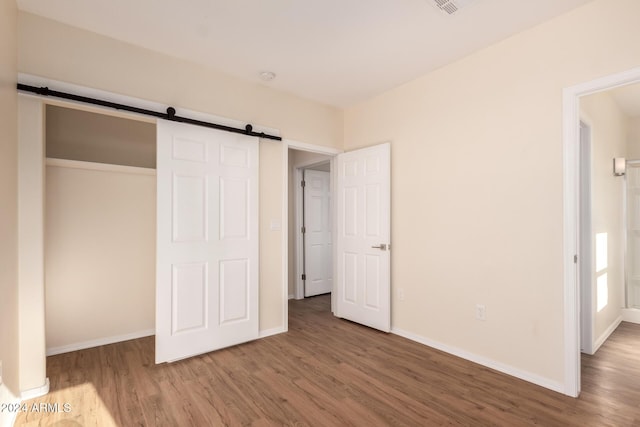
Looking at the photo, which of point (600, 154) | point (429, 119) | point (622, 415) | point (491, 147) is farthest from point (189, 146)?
point (600, 154)

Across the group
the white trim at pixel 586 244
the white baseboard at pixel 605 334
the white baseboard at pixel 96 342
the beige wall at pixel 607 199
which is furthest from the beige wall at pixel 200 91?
the white baseboard at pixel 605 334

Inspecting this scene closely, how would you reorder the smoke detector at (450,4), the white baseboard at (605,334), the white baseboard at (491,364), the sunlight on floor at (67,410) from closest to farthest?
the sunlight on floor at (67,410), the smoke detector at (450,4), the white baseboard at (491,364), the white baseboard at (605,334)

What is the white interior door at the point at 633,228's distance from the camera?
13.2ft

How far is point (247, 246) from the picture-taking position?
328 centimetres

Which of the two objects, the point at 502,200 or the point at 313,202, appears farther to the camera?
the point at 313,202

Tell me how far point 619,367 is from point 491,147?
2120 mm

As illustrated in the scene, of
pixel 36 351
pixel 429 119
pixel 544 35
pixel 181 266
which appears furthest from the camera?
pixel 429 119

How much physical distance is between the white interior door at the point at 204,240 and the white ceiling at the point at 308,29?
0.72 metres

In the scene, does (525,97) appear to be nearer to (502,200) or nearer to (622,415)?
(502,200)

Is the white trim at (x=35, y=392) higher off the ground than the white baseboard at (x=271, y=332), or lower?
higher

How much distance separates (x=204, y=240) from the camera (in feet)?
9.77

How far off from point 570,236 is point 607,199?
6.25 feet

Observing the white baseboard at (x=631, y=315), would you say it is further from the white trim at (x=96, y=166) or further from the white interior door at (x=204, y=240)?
the white trim at (x=96, y=166)

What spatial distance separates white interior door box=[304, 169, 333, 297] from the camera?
5227 mm
